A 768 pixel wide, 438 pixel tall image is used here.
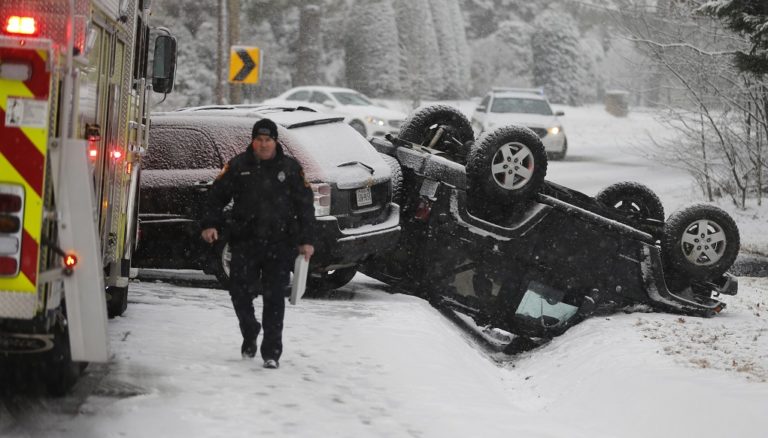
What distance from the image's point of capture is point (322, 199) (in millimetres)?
9516

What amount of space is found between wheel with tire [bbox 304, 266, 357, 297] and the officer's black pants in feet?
11.1

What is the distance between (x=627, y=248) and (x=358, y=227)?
2392mm

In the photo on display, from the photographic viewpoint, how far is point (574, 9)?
51.6 meters

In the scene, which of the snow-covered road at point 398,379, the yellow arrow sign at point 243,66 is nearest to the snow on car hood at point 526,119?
the yellow arrow sign at point 243,66

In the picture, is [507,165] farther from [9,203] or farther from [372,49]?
[372,49]

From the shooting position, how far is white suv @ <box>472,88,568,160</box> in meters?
27.9

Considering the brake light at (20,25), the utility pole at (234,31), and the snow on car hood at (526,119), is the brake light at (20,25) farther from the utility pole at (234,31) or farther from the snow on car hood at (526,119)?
the snow on car hood at (526,119)

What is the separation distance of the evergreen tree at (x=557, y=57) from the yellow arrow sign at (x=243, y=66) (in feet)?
96.9

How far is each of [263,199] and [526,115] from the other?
21.6 meters

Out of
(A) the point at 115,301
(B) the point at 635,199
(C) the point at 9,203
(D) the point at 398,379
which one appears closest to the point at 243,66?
(B) the point at 635,199

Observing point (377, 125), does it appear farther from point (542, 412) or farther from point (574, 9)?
point (574, 9)

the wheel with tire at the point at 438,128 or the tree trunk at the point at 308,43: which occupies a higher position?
the tree trunk at the point at 308,43

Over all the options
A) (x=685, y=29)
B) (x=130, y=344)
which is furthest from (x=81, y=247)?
(x=685, y=29)

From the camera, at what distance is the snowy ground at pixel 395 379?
6.08 m
